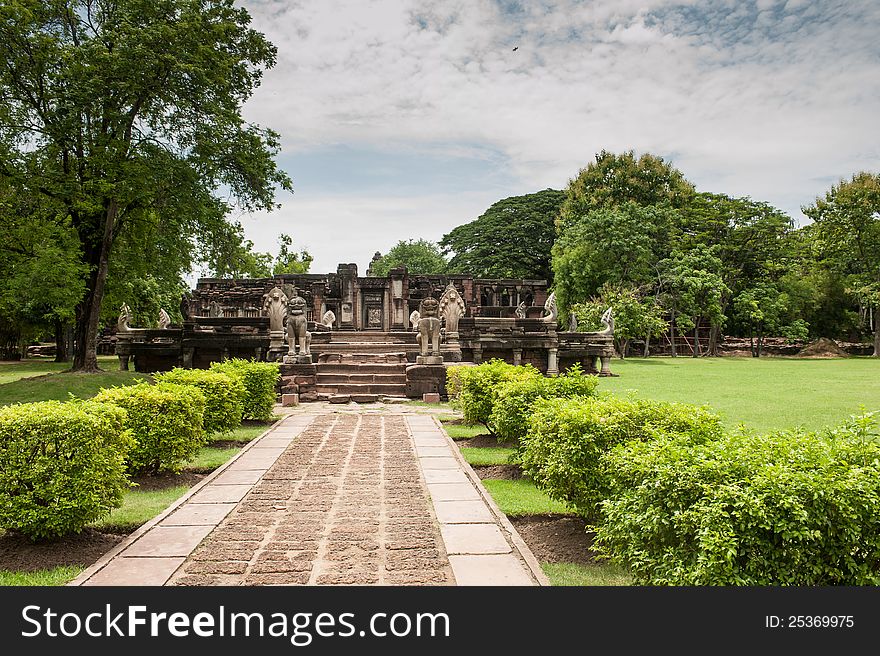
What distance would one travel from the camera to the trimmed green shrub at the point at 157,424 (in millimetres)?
6297

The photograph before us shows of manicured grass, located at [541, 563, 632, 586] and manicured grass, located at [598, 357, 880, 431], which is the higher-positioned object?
manicured grass, located at [541, 563, 632, 586]

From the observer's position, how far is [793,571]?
2.75 m

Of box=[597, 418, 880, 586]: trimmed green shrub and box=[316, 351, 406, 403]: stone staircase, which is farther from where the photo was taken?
box=[316, 351, 406, 403]: stone staircase

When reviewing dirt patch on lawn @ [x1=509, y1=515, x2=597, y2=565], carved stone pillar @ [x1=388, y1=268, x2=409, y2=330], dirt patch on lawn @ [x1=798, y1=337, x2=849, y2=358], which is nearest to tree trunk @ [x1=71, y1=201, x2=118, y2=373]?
dirt patch on lawn @ [x1=509, y1=515, x2=597, y2=565]

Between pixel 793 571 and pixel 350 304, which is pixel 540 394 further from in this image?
pixel 350 304

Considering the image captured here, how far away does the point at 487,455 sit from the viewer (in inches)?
313

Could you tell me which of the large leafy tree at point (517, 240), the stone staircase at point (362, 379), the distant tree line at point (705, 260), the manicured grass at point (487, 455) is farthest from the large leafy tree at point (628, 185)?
the manicured grass at point (487, 455)

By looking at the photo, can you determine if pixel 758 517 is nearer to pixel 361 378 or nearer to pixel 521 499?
pixel 521 499

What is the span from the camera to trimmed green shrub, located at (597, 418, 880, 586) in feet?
8.91

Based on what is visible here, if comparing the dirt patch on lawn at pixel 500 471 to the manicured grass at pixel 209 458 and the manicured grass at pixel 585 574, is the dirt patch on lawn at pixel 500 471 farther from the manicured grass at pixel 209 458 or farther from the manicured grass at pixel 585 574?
the manicured grass at pixel 209 458

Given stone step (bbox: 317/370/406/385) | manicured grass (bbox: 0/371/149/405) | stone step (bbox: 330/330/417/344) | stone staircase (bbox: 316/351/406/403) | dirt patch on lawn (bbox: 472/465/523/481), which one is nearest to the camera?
dirt patch on lawn (bbox: 472/465/523/481)

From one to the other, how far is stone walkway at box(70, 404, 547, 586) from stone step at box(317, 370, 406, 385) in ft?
25.6

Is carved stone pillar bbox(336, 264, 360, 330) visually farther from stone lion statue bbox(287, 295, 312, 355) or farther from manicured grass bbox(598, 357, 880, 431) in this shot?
stone lion statue bbox(287, 295, 312, 355)

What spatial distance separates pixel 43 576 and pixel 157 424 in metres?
2.59
